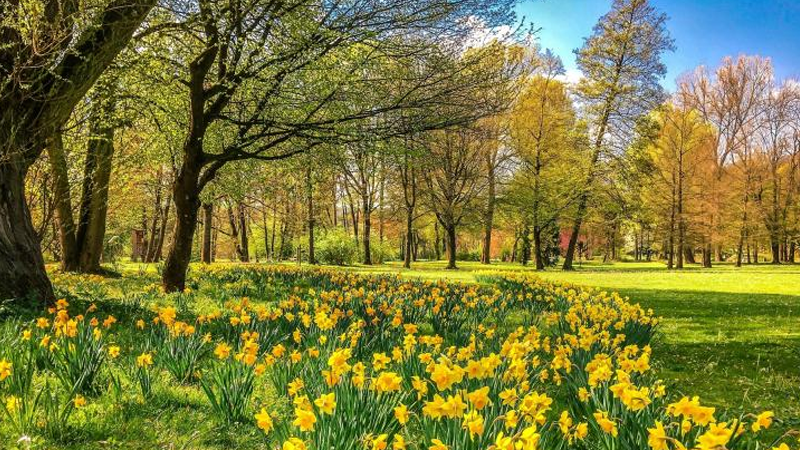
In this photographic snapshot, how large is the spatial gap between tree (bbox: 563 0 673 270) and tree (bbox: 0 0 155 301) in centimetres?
2231

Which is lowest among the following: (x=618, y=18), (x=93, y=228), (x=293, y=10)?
(x=93, y=228)

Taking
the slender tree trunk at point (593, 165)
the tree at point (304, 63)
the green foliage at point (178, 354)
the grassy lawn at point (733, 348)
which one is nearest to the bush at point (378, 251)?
the slender tree trunk at point (593, 165)

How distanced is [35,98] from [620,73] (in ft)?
83.5

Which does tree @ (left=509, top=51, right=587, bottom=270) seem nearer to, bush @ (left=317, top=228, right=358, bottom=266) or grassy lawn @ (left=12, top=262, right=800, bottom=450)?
bush @ (left=317, top=228, right=358, bottom=266)

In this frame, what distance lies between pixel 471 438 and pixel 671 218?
106 ft

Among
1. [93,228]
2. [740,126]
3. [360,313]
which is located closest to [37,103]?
[360,313]

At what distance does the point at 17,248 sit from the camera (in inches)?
228

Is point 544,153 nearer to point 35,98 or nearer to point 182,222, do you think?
point 182,222

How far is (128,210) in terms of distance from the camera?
24328mm

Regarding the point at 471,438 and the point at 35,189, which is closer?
the point at 471,438

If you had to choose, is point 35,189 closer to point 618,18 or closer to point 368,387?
point 368,387

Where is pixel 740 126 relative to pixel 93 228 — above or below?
above

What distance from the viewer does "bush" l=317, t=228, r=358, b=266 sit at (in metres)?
28.2

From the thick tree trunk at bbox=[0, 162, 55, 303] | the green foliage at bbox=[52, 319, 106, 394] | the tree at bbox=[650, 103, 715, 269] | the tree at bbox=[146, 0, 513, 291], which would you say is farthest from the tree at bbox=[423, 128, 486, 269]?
the green foliage at bbox=[52, 319, 106, 394]
